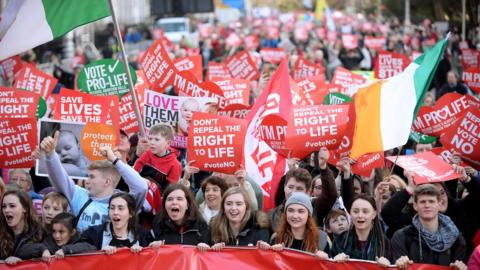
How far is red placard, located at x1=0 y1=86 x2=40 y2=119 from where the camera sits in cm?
1074

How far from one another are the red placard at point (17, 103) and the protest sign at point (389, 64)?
7411 millimetres

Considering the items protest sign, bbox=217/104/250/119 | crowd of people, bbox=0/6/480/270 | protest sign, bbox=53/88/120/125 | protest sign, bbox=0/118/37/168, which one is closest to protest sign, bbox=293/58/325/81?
protest sign, bbox=217/104/250/119

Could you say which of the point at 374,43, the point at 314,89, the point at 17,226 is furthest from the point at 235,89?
the point at 374,43

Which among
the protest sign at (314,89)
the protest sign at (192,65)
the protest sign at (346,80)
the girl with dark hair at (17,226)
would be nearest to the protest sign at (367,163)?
the girl with dark hair at (17,226)

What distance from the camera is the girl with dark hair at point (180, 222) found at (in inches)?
325

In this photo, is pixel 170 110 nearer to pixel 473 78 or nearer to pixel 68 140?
pixel 68 140

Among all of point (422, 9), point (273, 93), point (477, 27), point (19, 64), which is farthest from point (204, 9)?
point (273, 93)

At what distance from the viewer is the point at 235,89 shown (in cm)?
1398

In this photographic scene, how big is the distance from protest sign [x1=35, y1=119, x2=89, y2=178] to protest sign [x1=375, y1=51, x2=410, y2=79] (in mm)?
8158

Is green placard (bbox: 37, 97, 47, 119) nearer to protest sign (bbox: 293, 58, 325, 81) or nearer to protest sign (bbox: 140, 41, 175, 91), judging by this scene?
protest sign (bbox: 140, 41, 175, 91)

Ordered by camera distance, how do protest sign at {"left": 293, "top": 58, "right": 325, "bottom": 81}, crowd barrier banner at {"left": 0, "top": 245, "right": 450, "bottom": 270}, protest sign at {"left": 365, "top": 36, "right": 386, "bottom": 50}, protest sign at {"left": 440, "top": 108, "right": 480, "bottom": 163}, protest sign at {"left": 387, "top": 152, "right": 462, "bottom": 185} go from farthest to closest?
protest sign at {"left": 365, "top": 36, "right": 386, "bottom": 50} → protest sign at {"left": 293, "top": 58, "right": 325, "bottom": 81} → protest sign at {"left": 440, "top": 108, "right": 480, "bottom": 163} → protest sign at {"left": 387, "top": 152, "right": 462, "bottom": 185} → crowd barrier banner at {"left": 0, "top": 245, "right": 450, "bottom": 270}

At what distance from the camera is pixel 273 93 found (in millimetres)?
10898

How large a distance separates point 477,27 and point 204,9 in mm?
16863

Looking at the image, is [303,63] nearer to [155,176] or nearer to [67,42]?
[155,176]
